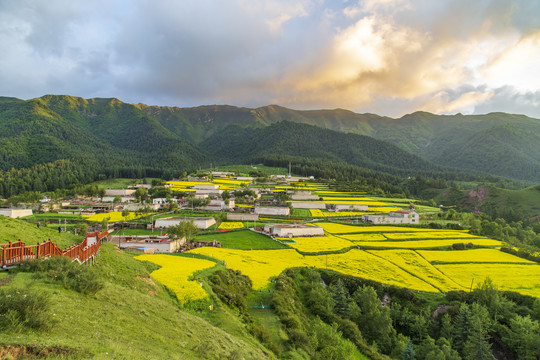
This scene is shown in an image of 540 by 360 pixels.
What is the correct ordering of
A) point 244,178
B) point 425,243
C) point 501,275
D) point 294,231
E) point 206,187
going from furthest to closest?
1. point 244,178
2. point 206,187
3. point 294,231
4. point 425,243
5. point 501,275

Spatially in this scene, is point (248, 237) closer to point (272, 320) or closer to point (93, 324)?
point (272, 320)

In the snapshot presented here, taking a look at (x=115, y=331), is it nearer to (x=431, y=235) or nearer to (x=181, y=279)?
(x=181, y=279)

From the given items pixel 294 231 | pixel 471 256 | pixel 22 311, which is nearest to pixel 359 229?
pixel 294 231

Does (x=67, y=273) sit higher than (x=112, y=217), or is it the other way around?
(x=67, y=273)

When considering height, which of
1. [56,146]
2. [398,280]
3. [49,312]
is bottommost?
[398,280]

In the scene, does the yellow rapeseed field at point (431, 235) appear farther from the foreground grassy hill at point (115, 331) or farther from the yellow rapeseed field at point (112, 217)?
the yellow rapeseed field at point (112, 217)

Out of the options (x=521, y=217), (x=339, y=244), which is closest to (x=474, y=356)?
(x=339, y=244)

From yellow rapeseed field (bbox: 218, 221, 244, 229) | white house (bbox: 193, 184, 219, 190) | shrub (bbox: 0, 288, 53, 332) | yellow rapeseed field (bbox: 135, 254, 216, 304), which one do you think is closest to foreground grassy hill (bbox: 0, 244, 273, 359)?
shrub (bbox: 0, 288, 53, 332)
